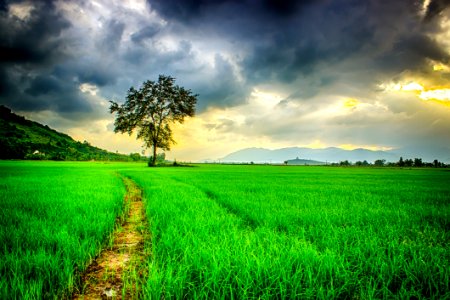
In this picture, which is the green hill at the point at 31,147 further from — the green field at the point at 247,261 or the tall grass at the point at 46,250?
the green field at the point at 247,261

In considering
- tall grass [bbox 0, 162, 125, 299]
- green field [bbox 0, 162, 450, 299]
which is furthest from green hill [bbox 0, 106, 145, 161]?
green field [bbox 0, 162, 450, 299]

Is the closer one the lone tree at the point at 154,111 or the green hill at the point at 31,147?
the lone tree at the point at 154,111

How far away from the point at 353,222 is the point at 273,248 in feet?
9.62

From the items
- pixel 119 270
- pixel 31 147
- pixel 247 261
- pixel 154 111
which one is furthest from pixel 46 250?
pixel 31 147

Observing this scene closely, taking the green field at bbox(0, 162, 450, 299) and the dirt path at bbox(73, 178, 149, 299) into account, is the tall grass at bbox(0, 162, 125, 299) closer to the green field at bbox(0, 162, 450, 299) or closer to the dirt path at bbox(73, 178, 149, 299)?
the green field at bbox(0, 162, 450, 299)

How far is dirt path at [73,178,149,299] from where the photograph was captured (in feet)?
7.26

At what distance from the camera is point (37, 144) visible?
10838 cm

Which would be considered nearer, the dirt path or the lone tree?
the dirt path

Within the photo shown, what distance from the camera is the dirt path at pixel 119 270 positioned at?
221 centimetres

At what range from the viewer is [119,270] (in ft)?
9.01

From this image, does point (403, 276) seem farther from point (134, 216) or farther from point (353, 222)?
point (134, 216)

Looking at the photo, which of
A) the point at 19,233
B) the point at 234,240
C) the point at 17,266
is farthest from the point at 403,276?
the point at 19,233

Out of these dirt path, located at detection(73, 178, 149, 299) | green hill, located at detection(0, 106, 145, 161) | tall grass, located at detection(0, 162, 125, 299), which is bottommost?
dirt path, located at detection(73, 178, 149, 299)

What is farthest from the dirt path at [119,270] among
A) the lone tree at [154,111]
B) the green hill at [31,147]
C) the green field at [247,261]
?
the green hill at [31,147]
